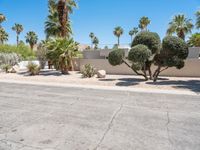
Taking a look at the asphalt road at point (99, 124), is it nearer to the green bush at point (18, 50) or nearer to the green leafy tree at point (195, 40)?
the green leafy tree at point (195, 40)

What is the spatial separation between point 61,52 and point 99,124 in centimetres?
1743

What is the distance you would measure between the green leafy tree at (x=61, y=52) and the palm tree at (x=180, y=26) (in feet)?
69.9

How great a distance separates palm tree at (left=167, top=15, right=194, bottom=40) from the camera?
38281 mm

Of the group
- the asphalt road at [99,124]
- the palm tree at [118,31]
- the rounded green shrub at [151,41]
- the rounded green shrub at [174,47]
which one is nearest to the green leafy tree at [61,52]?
the rounded green shrub at [151,41]

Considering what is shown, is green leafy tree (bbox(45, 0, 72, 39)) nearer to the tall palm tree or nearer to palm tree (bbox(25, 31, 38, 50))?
the tall palm tree

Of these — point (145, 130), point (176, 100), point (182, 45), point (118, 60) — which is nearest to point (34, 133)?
point (145, 130)

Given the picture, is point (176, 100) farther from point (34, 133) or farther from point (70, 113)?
point (34, 133)

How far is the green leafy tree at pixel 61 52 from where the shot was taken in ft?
78.3

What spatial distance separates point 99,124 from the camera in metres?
7.34

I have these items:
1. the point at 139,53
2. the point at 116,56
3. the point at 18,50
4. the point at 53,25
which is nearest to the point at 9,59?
the point at 53,25

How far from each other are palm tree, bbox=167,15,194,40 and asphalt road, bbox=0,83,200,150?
97.0ft

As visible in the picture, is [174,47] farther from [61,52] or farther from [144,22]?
[144,22]

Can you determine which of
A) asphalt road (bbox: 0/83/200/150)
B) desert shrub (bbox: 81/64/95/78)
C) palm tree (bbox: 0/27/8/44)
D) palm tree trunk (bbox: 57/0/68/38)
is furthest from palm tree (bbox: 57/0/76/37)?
palm tree (bbox: 0/27/8/44)

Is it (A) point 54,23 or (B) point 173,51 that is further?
(A) point 54,23
